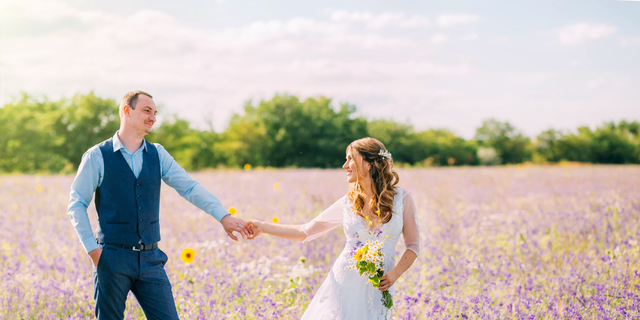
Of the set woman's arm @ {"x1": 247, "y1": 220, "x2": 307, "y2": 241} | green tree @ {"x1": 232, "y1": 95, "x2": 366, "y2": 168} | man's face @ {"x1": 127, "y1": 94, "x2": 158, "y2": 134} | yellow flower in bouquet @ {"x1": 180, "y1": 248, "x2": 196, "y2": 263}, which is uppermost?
green tree @ {"x1": 232, "y1": 95, "x2": 366, "y2": 168}

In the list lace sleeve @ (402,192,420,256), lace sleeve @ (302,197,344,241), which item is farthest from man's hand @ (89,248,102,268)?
lace sleeve @ (402,192,420,256)

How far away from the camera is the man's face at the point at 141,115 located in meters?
2.74

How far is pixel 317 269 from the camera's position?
14.7 ft

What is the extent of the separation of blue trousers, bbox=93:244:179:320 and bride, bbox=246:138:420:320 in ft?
3.23

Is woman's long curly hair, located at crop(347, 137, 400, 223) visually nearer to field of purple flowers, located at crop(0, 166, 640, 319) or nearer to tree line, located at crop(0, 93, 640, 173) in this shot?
field of purple flowers, located at crop(0, 166, 640, 319)

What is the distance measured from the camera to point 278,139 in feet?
126

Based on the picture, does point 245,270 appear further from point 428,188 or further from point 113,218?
point 428,188

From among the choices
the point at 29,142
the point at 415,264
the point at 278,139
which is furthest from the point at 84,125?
the point at 415,264

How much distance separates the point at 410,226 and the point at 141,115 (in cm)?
196

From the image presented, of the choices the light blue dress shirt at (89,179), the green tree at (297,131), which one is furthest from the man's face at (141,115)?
the green tree at (297,131)

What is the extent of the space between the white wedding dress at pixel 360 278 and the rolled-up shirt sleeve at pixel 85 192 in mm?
1518

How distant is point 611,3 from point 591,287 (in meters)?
5.60

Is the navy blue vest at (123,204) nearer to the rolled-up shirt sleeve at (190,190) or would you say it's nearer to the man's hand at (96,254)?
the man's hand at (96,254)

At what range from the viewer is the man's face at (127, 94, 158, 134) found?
274 centimetres
